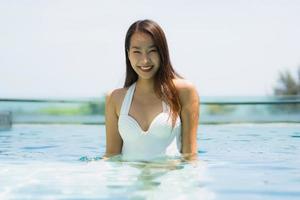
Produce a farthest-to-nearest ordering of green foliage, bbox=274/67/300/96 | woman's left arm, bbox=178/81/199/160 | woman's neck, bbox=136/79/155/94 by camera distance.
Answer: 1. green foliage, bbox=274/67/300/96
2. woman's neck, bbox=136/79/155/94
3. woman's left arm, bbox=178/81/199/160

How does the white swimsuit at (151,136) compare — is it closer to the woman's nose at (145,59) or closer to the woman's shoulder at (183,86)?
the woman's shoulder at (183,86)

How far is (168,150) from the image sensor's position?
4.12 meters

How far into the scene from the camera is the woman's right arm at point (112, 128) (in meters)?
4.29

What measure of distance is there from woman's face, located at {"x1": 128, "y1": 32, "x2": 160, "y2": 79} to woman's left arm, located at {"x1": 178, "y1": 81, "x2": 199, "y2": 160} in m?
0.26

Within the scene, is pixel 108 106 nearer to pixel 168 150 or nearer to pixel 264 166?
pixel 168 150

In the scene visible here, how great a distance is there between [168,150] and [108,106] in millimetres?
573

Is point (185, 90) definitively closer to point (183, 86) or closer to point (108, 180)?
point (183, 86)

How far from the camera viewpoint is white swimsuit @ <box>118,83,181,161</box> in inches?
161

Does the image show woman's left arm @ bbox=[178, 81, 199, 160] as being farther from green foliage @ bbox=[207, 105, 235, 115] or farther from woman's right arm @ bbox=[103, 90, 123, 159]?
green foliage @ bbox=[207, 105, 235, 115]

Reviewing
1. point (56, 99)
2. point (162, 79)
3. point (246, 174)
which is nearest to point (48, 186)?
point (246, 174)

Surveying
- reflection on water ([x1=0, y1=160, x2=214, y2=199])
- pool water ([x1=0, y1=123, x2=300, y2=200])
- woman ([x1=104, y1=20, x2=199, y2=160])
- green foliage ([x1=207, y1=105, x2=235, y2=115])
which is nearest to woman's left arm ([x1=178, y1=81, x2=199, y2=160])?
woman ([x1=104, y1=20, x2=199, y2=160])

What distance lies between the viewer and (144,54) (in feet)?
13.2

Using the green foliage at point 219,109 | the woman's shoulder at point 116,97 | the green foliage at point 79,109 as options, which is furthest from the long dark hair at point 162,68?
the green foliage at point 79,109

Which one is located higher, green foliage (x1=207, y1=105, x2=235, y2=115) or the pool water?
the pool water
